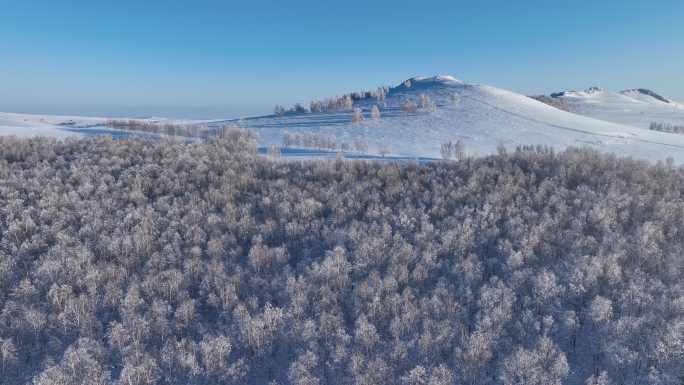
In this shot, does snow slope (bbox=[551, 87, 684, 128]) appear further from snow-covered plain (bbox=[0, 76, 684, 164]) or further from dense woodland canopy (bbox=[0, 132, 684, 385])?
dense woodland canopy (bbox=[0, 132, 684, 385])

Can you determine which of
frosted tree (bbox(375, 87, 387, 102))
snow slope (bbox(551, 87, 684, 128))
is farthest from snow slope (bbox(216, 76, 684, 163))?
snow slope (bbox(551, 87, 684, 128))

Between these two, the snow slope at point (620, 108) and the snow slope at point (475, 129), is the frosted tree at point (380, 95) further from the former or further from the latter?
the snow slope at point (620, 108)

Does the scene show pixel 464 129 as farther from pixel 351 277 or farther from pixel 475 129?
pixel 351 277

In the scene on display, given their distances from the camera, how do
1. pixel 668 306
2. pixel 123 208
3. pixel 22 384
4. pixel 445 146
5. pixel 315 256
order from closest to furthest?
pixel 22 384
pixel 668 306
pixel 315 256
pixel 123 208
pixel 445 146

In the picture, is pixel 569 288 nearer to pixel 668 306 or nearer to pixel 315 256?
pixel 668 306

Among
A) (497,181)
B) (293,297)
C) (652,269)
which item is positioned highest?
(497,181)

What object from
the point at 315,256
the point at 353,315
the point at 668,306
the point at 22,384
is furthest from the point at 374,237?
the point at 22,384

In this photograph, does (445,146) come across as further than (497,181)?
Yes

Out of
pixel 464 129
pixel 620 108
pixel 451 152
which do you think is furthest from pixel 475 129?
pixel 620 108
